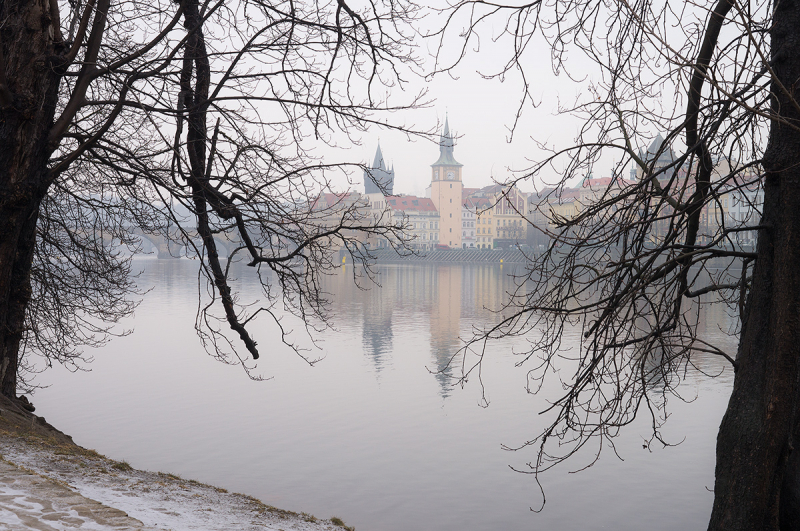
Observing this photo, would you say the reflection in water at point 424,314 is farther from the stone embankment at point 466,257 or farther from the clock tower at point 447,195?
the clock tower at point 447,195

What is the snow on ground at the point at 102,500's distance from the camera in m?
4.07

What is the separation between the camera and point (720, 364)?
20438 millimetres

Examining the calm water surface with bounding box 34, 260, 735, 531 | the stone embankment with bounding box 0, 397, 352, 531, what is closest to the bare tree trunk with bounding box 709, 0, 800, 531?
the calm water surface with bounding box 34, 260, 735, 531

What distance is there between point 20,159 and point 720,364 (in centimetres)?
1930

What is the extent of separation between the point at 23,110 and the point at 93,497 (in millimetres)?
2965

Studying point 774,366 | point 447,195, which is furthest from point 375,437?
point 447,195

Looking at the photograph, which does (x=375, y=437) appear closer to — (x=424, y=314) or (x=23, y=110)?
(x=23, y=110)

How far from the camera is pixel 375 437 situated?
1352 centimetres

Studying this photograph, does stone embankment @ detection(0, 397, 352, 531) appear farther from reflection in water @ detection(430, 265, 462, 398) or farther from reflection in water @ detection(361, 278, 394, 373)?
reflection in water @ detection(361, 278, 394, 373)

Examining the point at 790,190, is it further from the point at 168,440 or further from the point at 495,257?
the point at 495,257

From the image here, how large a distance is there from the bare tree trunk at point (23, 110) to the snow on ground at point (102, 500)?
136 cm

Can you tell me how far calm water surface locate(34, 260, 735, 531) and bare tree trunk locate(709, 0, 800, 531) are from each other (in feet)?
7.80

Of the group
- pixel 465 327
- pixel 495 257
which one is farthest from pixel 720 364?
pixel 495 257

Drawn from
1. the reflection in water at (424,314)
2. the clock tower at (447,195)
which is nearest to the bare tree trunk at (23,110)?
the reflection in water at (424,314)
